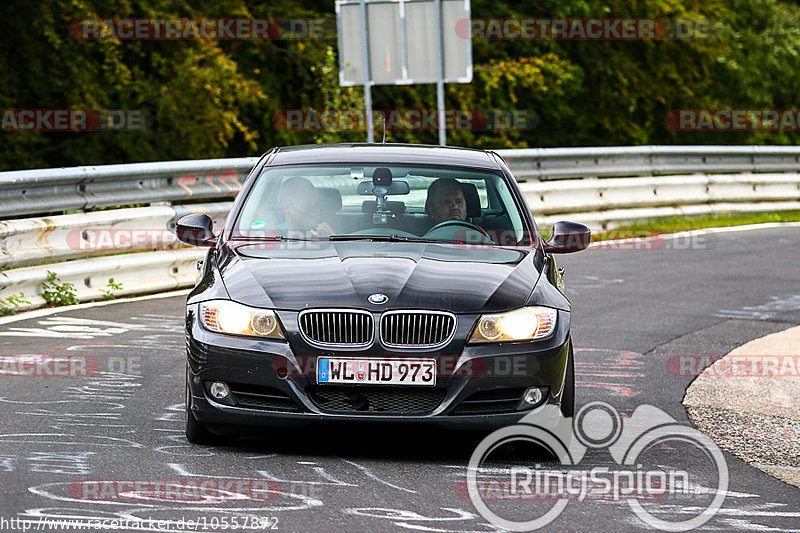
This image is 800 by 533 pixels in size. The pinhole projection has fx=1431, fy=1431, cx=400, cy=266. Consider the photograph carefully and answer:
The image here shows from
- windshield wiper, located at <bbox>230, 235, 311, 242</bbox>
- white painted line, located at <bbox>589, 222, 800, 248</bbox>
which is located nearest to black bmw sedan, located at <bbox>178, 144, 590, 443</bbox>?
windshield wiper, located at <bbox>230, 235, 311, 242</bbox>

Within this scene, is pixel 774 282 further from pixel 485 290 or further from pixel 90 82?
pixel 90 82

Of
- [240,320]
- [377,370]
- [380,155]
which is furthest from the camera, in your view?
[380,155]

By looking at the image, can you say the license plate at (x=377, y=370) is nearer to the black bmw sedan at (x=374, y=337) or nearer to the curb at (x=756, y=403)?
the black bmw sedan at (x=374, y=337)

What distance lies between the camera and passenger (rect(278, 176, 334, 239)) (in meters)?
7.57

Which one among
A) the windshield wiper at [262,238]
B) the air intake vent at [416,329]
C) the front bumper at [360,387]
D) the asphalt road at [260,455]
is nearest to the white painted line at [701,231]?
the asphalt road at [260,455]

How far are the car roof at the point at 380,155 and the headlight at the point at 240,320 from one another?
1670 millimetres

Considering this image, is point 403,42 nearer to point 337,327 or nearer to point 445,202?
point 445,202

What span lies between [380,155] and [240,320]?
196 cm

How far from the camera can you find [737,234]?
794 inches

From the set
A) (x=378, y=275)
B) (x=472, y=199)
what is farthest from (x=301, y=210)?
(x=378, y=275)

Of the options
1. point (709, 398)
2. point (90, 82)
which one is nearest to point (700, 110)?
point (90, 82)

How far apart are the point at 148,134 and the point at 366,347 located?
20111 mm

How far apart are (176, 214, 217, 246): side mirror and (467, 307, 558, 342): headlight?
6.19 feet

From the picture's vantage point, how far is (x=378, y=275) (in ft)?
21.9
